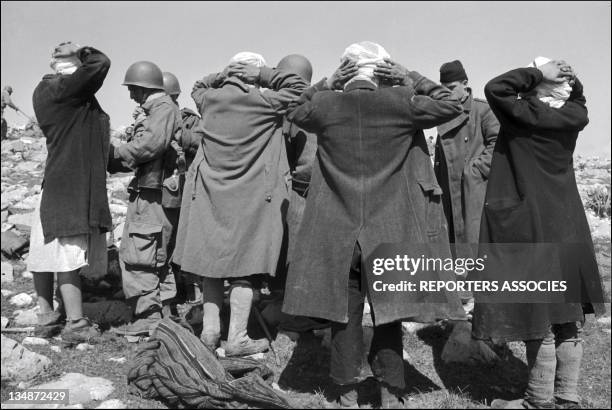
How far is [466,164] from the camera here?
5.57 m

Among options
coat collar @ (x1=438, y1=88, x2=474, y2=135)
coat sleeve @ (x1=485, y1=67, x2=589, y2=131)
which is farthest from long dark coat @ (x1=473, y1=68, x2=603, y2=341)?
coat collar @ (x1=438, y1=88, x2=474, y2=135)

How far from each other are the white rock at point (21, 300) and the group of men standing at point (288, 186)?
0.94 meters

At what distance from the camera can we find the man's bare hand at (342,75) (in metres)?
3.82

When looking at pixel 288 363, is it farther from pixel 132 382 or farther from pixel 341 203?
pixel 341 203

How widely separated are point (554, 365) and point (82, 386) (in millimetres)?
3055

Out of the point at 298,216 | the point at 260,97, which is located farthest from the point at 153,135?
the point at 298,216

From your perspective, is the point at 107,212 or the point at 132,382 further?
the point at 107,212

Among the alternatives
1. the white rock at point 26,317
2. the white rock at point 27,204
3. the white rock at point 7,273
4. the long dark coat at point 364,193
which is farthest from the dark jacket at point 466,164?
the white rock at point 27,204

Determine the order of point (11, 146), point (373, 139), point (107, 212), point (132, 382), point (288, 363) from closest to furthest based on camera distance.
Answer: point (373, 139) → point (132, 382) → point (288, 363) → point (107, 212) → point (11, 146)

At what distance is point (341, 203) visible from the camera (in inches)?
148

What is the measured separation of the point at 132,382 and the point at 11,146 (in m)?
16.3

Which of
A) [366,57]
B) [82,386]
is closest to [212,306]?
[82,386]

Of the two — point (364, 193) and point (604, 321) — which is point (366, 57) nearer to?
point (364, 193)

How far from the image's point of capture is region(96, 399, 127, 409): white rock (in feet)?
12.1
